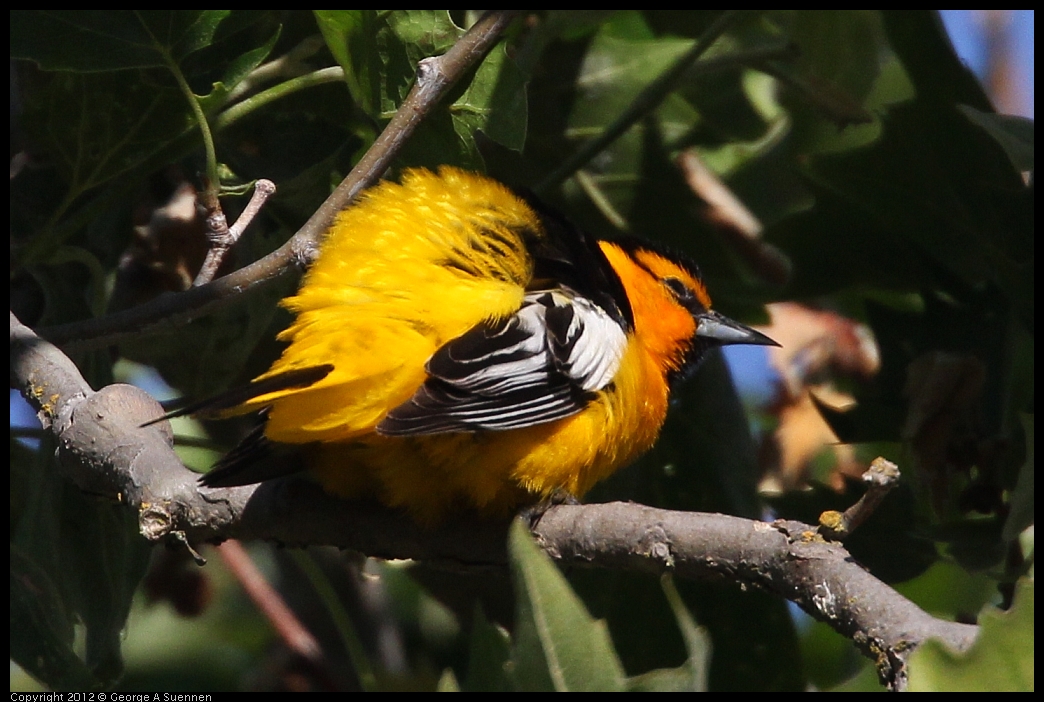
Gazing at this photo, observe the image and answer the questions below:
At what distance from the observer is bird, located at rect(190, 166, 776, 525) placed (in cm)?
242

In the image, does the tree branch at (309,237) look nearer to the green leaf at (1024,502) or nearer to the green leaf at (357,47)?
the green leaf at (357,47)

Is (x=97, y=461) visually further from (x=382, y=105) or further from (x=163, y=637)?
(x=163, y=637)

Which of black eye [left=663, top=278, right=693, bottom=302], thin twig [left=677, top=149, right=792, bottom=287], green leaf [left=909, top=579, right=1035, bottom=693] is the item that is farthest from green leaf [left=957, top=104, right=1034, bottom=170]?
thin twig [left=677, top=149, right=792, bottom=287]

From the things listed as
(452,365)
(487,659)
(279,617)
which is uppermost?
(452,365)

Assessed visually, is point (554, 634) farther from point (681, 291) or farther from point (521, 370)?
point (681, 291)

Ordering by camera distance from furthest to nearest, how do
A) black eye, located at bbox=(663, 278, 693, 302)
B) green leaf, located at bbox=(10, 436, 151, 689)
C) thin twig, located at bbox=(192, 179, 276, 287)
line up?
black eye, located at bbox=(663, 278, 693, 302) < green leaf, located at bbox=(10, 436, 151, 689) < thin twig, located at bbox=(192, 179, 276, 287)

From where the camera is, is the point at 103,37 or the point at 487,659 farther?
the point at 103,37

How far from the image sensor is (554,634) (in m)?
1.61

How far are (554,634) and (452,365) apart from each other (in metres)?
0.95

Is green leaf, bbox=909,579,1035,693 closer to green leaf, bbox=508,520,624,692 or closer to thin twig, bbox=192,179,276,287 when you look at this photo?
green leaf, bbox=508,520,624,692

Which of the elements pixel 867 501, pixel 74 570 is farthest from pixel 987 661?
pixel 74 570

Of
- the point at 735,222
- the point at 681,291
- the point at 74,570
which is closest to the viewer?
the point at 74,570

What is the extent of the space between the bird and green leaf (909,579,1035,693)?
1104 millimetres
